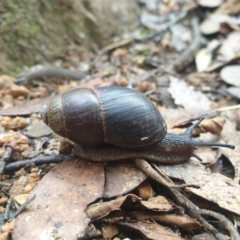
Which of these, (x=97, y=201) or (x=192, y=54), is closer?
(x=97, y=201)

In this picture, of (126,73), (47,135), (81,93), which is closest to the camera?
(81,93)

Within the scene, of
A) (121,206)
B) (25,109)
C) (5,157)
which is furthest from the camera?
(25,109)

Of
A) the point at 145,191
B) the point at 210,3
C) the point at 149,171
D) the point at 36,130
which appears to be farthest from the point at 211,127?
the point at 210,3

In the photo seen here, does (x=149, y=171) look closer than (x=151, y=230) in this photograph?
No

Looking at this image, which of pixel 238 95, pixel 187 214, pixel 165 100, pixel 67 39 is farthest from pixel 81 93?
pixel 67 39

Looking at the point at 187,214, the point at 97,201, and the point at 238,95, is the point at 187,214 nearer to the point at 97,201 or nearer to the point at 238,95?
the point at 97,201

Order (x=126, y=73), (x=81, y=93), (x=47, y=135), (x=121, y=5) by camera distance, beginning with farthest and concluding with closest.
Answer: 1. (x=121, y=5)
2. (x=126, y=73)
3. (x=47, y=135)
4. (x=81, y=93)

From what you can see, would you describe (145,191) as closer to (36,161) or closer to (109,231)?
(109,231)
